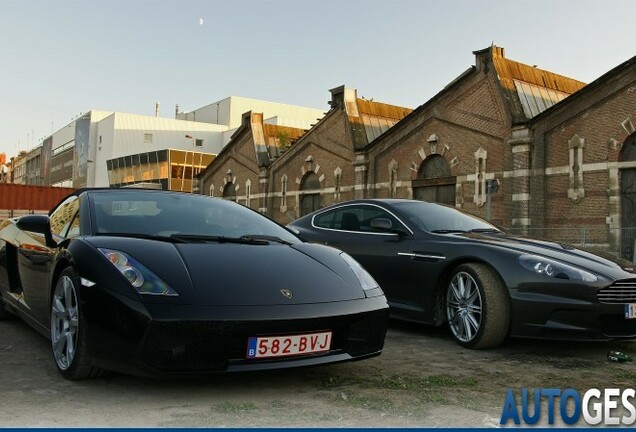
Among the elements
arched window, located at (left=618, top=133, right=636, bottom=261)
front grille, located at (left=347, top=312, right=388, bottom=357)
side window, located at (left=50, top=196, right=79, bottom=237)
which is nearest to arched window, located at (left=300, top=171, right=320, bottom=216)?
arched window, located at (left=618, top=133, right=636, bottom=261)

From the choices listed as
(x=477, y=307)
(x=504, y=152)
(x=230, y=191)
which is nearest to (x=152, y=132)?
(x=230, y=191)

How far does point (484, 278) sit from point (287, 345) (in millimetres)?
2320

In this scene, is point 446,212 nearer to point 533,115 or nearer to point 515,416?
point 515,416

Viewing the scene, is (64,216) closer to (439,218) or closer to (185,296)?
(185,296)

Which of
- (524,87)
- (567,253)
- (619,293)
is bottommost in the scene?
(619,293)

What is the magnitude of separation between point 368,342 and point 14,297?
337cm

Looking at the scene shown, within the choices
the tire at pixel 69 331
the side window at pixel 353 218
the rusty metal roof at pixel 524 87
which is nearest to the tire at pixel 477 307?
the side window at pixel 353 218

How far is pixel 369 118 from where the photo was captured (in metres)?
29.8

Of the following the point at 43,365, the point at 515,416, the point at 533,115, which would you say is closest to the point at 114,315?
the point at 43,365

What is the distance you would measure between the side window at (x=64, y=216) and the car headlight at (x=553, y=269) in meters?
3.68

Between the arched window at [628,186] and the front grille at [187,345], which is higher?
the arched window at [628,186]

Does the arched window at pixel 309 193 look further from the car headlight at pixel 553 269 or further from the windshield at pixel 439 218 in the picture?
the car headlight at pixel 553 269

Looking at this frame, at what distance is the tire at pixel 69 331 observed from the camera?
11.1ft

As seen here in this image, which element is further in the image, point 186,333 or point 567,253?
point 567,253
